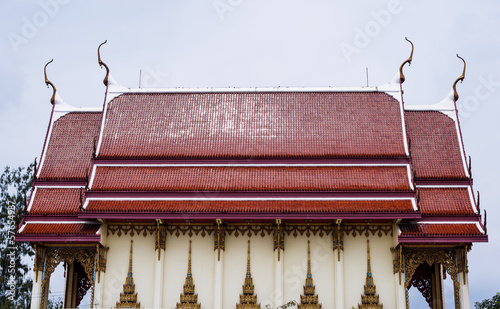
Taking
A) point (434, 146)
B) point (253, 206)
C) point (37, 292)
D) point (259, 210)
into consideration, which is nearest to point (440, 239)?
point (434, 146)

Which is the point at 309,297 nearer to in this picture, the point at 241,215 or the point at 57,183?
the point at 241,215

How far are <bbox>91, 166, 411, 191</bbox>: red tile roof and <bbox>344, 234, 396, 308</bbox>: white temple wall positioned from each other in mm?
1820

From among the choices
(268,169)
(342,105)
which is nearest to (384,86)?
(342,105)

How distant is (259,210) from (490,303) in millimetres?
20019

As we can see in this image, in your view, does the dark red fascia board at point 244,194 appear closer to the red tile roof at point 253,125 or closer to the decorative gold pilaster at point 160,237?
the decorative gold pilaster at point 160,237

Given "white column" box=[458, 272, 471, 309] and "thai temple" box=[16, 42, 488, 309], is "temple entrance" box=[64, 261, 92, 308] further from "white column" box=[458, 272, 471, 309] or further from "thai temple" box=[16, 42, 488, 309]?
"white column" box=[458, 272, 471, 309]

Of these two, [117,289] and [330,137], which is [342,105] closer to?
[330,137]

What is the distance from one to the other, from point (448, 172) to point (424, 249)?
3238 millimetres

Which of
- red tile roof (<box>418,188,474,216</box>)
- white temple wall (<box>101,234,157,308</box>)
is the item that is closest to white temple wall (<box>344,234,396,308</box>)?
red tile roof (<box>418,188,474,216</box>)

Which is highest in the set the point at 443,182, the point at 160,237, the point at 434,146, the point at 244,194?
the point at 434,146

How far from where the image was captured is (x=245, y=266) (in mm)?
25250

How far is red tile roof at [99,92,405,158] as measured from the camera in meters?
27.1

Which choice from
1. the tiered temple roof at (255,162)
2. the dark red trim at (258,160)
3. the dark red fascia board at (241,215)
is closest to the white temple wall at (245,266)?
the dark red fascia board at (241,215)

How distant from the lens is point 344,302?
24.7 m
